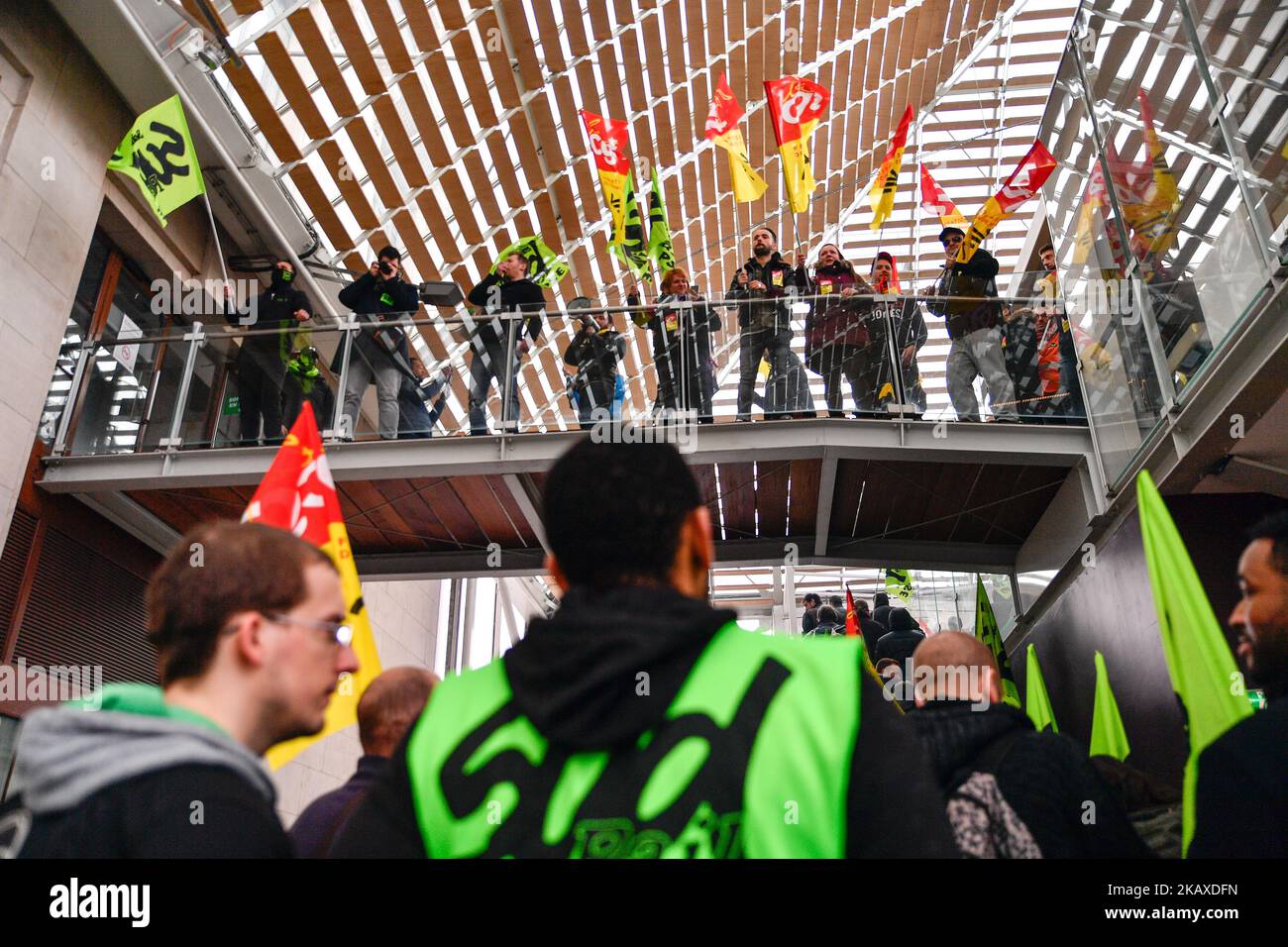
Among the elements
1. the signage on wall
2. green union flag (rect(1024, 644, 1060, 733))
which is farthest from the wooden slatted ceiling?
green union flag (rect(1024, 644, 1060, 733))

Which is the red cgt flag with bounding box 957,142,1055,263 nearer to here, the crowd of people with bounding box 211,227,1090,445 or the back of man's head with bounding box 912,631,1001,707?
the crowd of people with bounding box 211,227,1090,445

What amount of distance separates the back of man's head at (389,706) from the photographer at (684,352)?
552cm

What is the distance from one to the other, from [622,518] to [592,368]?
265 inches

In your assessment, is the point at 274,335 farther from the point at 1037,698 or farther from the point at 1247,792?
the point at 1247,792

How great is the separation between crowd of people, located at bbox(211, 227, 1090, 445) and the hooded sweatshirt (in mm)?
6538

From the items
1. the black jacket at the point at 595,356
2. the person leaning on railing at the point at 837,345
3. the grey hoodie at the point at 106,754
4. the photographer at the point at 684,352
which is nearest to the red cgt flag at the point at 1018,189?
the person leaning on railing at the point at 837,345

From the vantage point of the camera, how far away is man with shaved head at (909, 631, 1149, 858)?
1795 millimetres

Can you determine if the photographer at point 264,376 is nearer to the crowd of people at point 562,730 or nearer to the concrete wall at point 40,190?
the concrete wall at point 40,190

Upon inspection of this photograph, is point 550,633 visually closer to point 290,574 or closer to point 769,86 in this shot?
point 290,574

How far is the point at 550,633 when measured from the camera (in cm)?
134

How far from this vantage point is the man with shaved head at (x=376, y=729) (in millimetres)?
2264

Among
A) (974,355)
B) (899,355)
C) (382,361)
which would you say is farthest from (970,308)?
(382,361)

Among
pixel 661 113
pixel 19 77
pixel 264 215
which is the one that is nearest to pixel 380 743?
pixel 19 77
